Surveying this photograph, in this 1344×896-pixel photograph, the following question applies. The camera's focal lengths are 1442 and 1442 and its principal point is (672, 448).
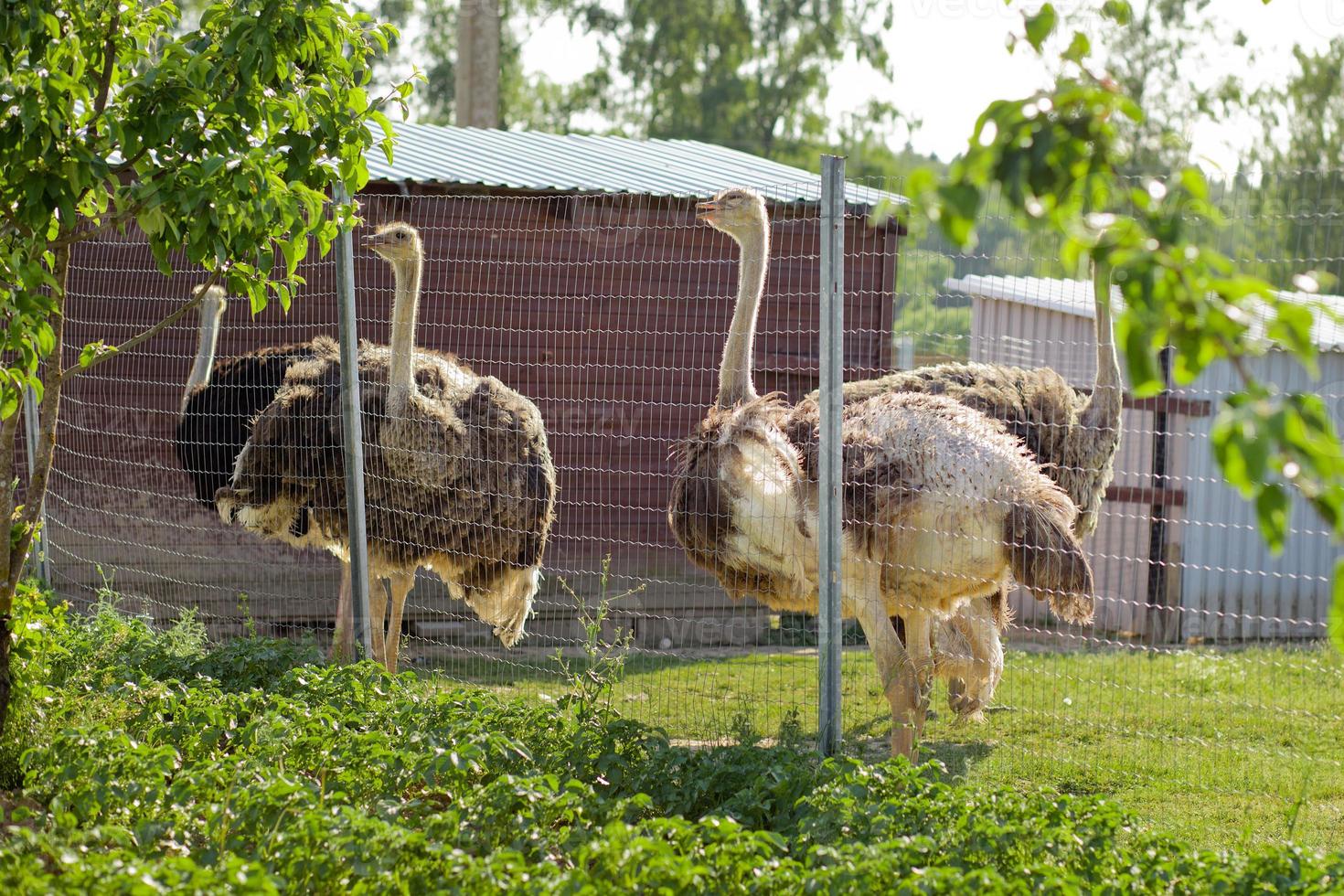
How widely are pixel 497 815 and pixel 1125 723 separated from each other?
162 inches

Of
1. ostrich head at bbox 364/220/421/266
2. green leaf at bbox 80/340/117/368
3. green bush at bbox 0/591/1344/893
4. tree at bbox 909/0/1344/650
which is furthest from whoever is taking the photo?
ostrich head at bbox 364/220/421/266

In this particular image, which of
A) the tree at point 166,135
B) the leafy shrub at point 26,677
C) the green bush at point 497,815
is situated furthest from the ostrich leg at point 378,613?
the tree at point 166,135

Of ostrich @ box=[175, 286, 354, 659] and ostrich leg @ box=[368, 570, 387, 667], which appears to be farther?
ostrich @ box=[175, 286, 354, 659]

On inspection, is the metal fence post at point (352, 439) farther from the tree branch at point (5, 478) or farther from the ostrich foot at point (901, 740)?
the ostrich foot at point (901, 740)

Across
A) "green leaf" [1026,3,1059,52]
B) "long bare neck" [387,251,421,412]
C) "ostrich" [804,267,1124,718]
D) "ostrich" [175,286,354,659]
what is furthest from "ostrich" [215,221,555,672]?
"green leaf" [1026,3,1059,52]

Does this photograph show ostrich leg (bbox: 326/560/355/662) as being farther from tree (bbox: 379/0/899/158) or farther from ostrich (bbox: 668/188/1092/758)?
tree (bbox: 379/0/899/158)

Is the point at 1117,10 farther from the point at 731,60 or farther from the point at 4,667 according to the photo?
the point at 731,60

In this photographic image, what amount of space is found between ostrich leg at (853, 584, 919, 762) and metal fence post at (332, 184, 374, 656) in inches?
84.4

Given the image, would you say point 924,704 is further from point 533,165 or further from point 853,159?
point 853,159

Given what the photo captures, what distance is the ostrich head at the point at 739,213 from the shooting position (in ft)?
20.9

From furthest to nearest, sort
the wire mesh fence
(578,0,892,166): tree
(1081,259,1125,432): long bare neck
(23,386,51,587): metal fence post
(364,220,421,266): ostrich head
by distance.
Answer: (578,0,892,166): tree → the wire mesh fence → (23,386,51,587): metal fence post → (364,220,421,266): ostrich head → (1081,259,1125,432): long bare neck

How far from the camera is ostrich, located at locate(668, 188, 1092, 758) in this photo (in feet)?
17.8

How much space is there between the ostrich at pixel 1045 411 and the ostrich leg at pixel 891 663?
0.79m

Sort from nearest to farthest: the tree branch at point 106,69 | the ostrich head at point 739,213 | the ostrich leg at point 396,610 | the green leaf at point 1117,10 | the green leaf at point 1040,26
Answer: the green leaf at point 1040,26 < the green leaf at point 1117,10 < the tree branch at point 106,69 < the ostrich head at point 739,213 < the ostrich leg at point 396,610
